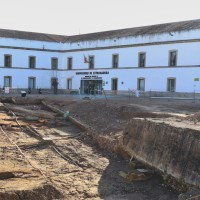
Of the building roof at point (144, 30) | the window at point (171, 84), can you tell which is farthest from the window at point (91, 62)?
the window at point (171, 84)

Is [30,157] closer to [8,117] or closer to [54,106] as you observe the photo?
[8,117]

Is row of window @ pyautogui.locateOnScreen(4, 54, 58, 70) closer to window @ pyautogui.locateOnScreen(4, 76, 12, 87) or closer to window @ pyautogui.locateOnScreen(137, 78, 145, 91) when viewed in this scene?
window @ pyautogui.locateOnScreen(4, 76, 12, 87)

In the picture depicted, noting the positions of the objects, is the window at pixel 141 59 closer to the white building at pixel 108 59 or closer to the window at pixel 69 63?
the white building at pixel 108 59

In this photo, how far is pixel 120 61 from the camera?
45.1m

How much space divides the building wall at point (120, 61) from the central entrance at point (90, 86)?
67 centimetres

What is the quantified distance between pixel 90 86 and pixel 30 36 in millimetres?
10588

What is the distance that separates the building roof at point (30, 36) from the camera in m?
48.5

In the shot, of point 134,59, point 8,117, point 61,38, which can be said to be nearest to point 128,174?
point 8,117

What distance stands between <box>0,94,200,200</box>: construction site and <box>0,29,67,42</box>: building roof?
29.6 metres

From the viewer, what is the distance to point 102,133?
18.0 m

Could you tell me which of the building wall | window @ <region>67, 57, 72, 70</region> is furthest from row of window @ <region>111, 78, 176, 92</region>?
window @ <region>67, 57, 72, 70</region>

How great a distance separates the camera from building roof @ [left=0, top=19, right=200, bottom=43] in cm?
4009

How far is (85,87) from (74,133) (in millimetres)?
30076

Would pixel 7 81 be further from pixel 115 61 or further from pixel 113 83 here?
pixel 115 61
